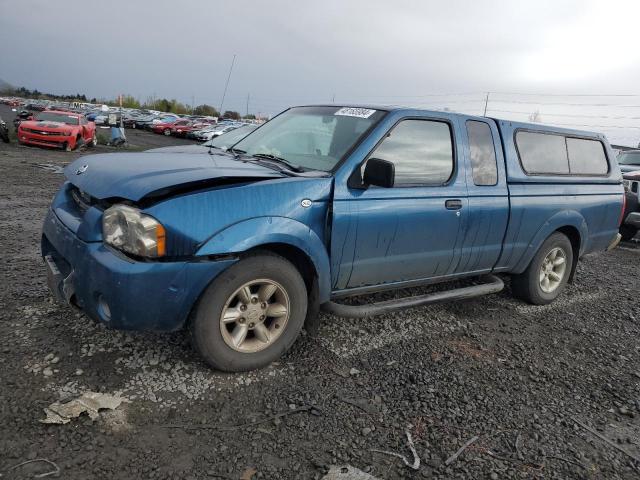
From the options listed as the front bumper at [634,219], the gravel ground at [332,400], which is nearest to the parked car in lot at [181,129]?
the front bumper at [634,219]

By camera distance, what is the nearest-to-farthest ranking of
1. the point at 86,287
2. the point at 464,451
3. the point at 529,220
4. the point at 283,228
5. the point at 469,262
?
the point at 464,451, the point at 86,287, the point at 283,228, the point at 469,262, the point at 529,220

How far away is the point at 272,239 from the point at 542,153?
3077mm

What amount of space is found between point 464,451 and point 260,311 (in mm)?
1391

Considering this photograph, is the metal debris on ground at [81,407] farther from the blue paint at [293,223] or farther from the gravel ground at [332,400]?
the blue paint at [293,223]

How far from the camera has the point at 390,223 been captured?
11.0 ft

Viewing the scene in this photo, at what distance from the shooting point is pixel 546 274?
16.2 ft

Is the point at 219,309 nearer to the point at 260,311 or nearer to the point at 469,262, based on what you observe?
the point at 260,311

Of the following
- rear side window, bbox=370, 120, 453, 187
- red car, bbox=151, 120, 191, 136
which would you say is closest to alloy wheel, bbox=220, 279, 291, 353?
rear side window, bbox=370, 120, 453, 187

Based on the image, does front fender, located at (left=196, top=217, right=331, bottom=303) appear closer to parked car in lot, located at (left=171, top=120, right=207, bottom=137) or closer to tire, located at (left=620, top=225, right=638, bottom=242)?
tire, located at (left=620, top=225, right=638, bottom=242)

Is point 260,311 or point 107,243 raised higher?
point 107,243

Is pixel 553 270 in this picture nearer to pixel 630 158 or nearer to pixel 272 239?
pixel 272 239

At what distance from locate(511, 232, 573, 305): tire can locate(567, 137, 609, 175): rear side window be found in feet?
2.42

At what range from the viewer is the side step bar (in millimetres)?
3316

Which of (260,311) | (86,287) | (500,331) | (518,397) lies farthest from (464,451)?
(86,287)
